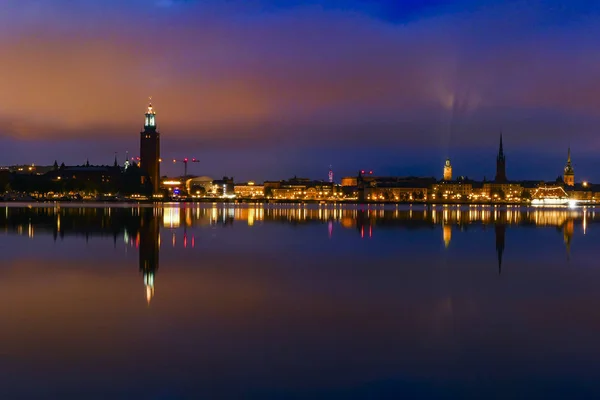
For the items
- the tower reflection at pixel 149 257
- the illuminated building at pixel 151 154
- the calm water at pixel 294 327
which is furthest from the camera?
the illuminated building at pixel 151 154

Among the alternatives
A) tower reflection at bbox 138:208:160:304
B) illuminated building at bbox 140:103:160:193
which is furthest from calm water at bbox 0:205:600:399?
illuminated building at bbox 140:103:160:193

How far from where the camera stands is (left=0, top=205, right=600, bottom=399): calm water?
350 inches

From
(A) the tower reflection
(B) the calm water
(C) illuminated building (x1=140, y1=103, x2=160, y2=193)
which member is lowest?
(B) the calm water

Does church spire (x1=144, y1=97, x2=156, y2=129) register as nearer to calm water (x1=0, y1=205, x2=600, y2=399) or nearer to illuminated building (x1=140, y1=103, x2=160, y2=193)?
illuminated building (x1=140, y1=103, x2=160, y2=193)

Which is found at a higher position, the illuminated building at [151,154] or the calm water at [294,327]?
the illuminated building at [151,154]

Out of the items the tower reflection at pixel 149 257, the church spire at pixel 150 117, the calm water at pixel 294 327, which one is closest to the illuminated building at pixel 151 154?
the church spire at pixel 150 117

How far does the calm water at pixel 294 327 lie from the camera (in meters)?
8.88

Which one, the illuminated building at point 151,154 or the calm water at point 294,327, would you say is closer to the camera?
the calm water at point 294,327

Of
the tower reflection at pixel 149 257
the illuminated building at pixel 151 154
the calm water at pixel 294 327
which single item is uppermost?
the illuminated building at pixel 151 154

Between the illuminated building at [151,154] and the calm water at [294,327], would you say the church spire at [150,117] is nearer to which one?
the illuminated building at [151,154]

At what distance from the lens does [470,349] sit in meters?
10.6

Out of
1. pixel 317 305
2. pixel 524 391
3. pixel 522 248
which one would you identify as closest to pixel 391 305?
pixel 317 305

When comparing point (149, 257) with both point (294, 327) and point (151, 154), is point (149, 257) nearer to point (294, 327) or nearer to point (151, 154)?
point (294, 327)

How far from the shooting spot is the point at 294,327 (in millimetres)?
12047
